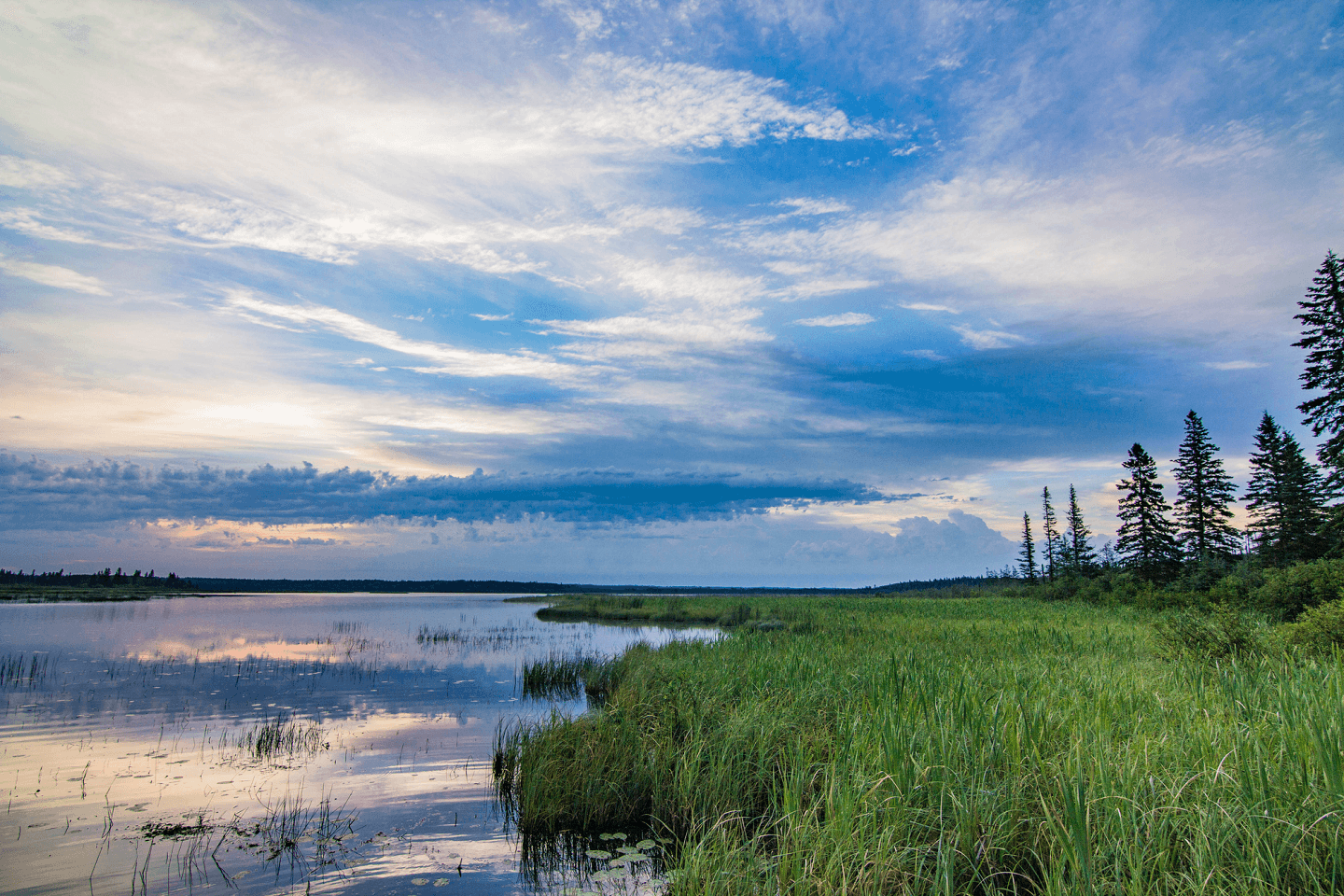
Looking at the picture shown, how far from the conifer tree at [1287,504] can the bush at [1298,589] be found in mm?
26120

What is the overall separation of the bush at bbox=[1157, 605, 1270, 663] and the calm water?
1675 centimetres

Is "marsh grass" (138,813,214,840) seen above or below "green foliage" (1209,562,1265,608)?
below

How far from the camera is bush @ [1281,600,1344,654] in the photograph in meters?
15.6

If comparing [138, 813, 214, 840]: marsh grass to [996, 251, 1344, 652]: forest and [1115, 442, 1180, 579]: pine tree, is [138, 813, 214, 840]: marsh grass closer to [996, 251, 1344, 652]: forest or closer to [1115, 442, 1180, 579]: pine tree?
[996, 251, 1344, 652]: forest

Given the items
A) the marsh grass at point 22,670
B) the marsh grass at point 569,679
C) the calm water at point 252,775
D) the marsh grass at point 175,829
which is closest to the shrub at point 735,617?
the marsh grass at point 569,679

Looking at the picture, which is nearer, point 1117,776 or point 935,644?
point 1117,776

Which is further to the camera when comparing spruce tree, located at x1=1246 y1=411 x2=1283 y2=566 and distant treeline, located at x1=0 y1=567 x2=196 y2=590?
distant treeline, located at x1=0 y1=567 x2=196 y2=590

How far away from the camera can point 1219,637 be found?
1708cm

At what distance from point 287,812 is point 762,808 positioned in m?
8.31

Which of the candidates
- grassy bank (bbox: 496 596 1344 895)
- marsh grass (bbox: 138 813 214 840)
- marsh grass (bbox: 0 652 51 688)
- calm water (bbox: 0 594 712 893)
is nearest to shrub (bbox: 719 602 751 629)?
calm water (bbox: 0 594 712 893)

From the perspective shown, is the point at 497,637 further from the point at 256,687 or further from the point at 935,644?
the point at 935,644

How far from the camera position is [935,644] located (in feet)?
71.9

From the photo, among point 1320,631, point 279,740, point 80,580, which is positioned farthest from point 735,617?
point 80,580

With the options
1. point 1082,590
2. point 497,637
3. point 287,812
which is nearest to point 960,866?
point 287,812
